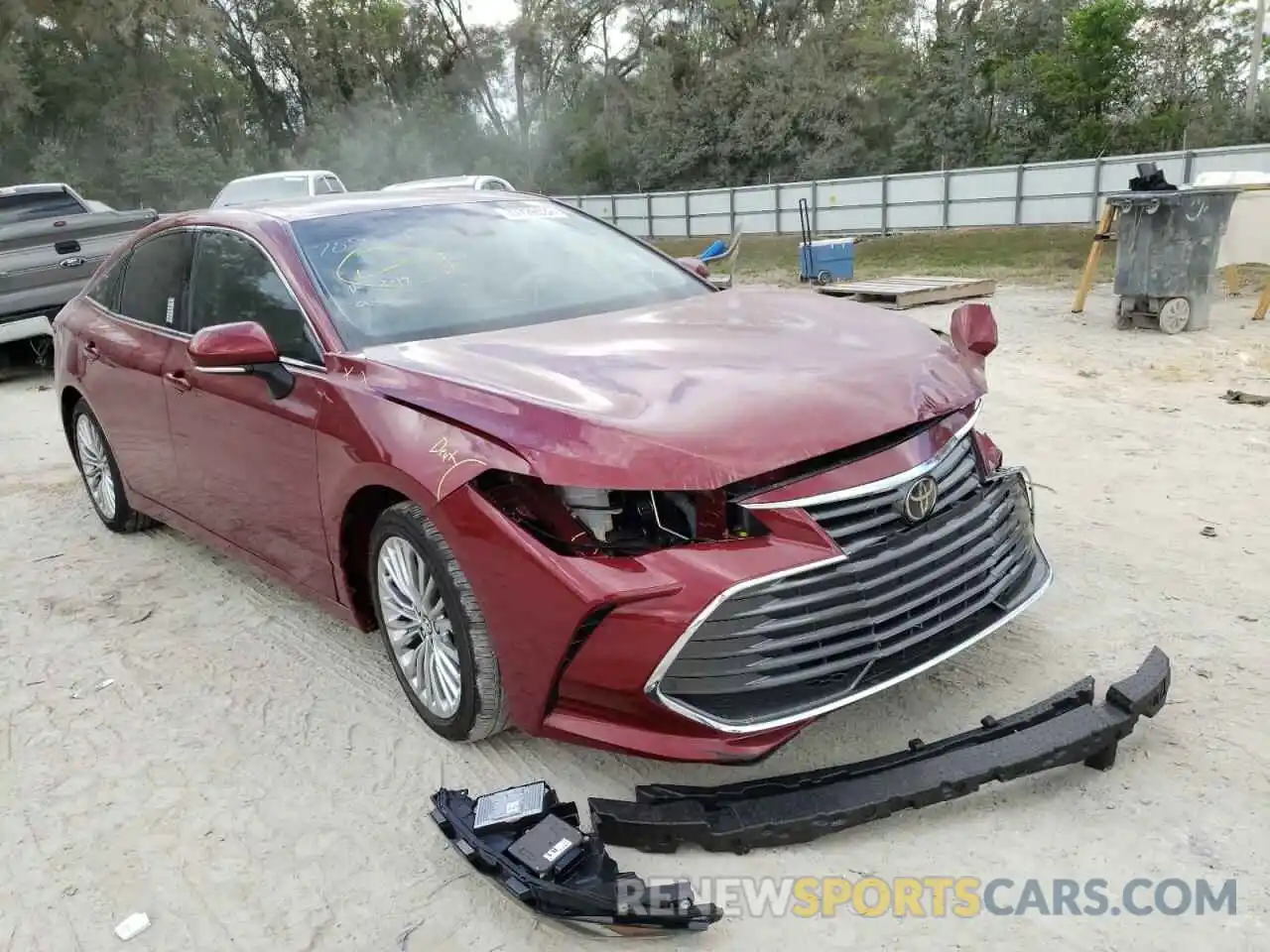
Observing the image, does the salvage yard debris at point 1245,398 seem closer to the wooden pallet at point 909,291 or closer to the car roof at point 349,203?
the car roof at point 349,203

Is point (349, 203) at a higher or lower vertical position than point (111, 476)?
higher

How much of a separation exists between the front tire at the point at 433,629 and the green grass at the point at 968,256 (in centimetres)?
1266

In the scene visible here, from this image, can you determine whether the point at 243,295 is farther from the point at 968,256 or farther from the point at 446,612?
the point at 968,256

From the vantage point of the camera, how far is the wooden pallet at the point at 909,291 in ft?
37.1

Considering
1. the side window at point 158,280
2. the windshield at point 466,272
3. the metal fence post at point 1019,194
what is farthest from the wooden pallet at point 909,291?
the metal fence post at point 1019,194

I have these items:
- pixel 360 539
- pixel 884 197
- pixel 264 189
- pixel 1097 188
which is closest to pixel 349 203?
pixel 360 539

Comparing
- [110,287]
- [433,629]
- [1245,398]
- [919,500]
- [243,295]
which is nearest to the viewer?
[919,500]

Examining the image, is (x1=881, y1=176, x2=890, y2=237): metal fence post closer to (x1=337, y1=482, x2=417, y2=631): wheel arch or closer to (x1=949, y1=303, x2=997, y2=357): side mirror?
(x1=949, y1=303, x2=997, y2=357): side mirror

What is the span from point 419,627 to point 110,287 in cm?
285

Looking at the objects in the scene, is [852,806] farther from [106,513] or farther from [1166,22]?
[1166,22]

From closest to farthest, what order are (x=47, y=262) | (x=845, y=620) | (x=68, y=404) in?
Result: (x=845, y=620) → (x=68, y=404) → (x=47, y=262)

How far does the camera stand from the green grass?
51.7 ft

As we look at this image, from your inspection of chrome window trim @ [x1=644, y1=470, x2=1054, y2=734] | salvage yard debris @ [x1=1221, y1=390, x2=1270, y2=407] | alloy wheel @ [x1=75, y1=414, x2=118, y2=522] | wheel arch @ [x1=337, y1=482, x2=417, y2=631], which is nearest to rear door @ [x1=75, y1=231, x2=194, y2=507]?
alloy wheel @ [x1=75, y1=414, x2=118, y2=522]

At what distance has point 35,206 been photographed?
11.5 metres
